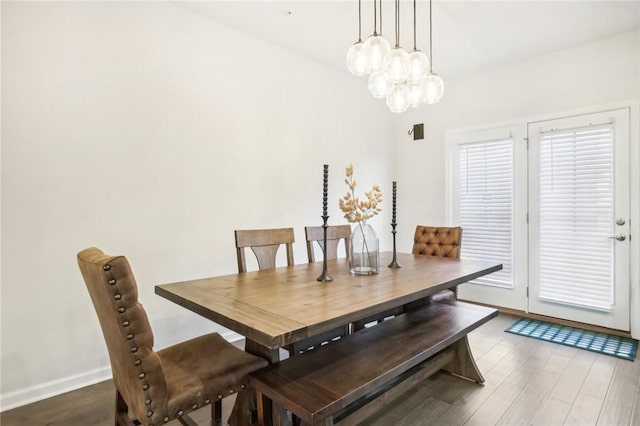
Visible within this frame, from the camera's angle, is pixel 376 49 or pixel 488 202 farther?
pixel 488 202

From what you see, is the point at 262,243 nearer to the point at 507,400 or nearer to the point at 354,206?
the point at 354,206

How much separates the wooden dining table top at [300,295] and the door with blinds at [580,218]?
5.42 feet

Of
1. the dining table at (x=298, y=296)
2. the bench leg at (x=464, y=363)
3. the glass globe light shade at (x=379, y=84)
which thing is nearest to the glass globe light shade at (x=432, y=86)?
the glass globe light shade at (x=379, y=84)

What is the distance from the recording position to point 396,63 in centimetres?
203

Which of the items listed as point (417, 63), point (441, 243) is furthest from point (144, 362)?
point (441, 243)

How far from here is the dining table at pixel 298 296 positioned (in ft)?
3.89

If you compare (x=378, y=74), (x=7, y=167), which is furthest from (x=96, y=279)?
(x=378, y=74)

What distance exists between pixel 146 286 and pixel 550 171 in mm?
3891

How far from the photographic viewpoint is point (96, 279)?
1.12 m

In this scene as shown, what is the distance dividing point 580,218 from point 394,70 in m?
2.59

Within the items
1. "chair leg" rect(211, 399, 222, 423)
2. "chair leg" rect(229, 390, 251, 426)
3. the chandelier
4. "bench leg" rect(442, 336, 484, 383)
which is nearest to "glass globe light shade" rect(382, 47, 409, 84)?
the chandelier

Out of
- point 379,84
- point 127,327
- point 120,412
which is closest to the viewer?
point 127,327

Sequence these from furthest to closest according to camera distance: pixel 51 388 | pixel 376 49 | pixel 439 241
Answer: pixel 439 241, pixel 51 388, pixel 376 49

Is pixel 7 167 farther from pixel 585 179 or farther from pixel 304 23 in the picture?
pixel 585 179
